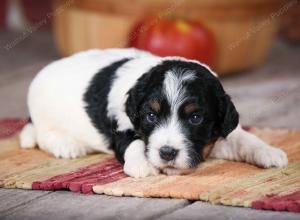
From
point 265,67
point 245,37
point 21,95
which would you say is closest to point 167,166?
point 21,95

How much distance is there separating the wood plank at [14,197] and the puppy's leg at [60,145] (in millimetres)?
739

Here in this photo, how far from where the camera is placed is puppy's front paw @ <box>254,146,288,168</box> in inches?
179

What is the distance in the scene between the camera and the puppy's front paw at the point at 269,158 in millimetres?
4551

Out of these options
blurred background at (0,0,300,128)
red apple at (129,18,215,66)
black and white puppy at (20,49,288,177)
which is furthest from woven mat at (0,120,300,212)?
red apple at (129,18,215,66)

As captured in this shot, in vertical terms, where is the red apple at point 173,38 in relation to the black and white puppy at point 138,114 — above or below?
above

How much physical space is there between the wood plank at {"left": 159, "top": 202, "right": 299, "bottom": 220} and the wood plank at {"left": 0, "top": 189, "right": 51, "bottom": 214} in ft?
2.98

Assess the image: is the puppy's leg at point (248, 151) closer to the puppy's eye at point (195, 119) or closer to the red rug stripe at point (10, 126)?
the puppy's eye at point (195, 119)

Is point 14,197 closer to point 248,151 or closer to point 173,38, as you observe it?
point 248,151

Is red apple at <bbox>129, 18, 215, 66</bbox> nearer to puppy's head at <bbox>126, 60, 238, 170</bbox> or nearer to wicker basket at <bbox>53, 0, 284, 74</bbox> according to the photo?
wicker basket at <bbox>53, 0, 284, 74</bbox>

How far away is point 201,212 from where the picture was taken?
3.82 metres

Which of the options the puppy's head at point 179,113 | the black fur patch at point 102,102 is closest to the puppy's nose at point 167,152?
the puppy's head at point 179,113

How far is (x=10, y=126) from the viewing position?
6.02 meters

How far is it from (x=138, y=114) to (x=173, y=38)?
3.37 m

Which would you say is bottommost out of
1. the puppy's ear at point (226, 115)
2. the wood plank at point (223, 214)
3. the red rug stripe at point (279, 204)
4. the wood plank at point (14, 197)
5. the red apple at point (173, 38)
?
the wood plank at point (223, 214)
